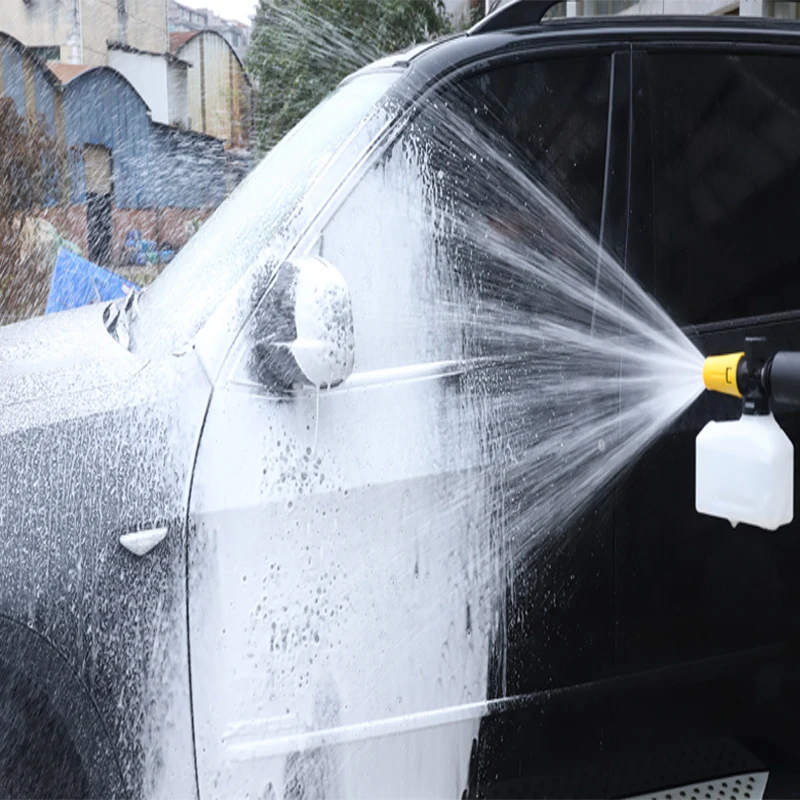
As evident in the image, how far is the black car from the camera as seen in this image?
1847 mm

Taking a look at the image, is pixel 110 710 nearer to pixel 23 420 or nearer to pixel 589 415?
pixel 23 420

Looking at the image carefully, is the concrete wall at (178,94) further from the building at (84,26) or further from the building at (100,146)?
the building at (84,26)

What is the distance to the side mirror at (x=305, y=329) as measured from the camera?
5.93 feet

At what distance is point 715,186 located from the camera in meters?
2.28

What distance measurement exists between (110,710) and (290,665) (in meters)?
0.32

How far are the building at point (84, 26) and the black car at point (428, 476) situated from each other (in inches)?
310

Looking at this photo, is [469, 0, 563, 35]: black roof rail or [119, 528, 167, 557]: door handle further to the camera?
[469, 0, 563, 35]: black roof rail

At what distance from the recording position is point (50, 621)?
1797 millimetres

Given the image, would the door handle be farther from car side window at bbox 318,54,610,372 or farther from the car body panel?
car side window at bbox 318,54,610,372

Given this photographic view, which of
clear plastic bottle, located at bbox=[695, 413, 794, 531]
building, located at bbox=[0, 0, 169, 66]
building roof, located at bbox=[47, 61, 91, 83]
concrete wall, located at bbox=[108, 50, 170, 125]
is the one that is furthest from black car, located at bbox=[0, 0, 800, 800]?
building roof, located at bbox=[47, 61, 91, 83]

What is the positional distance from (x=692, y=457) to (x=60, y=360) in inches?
52.7

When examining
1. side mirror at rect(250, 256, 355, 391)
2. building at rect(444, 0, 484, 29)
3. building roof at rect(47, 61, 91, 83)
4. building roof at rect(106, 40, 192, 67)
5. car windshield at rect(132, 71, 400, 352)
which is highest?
building at rect(444, 0, 484, 29)

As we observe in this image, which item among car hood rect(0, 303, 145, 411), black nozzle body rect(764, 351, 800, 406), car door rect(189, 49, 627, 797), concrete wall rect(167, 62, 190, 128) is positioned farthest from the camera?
concrete wall rect(167, 62, 190, 128)

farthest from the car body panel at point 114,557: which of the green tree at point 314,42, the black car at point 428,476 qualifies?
the green tree at point 314,42
